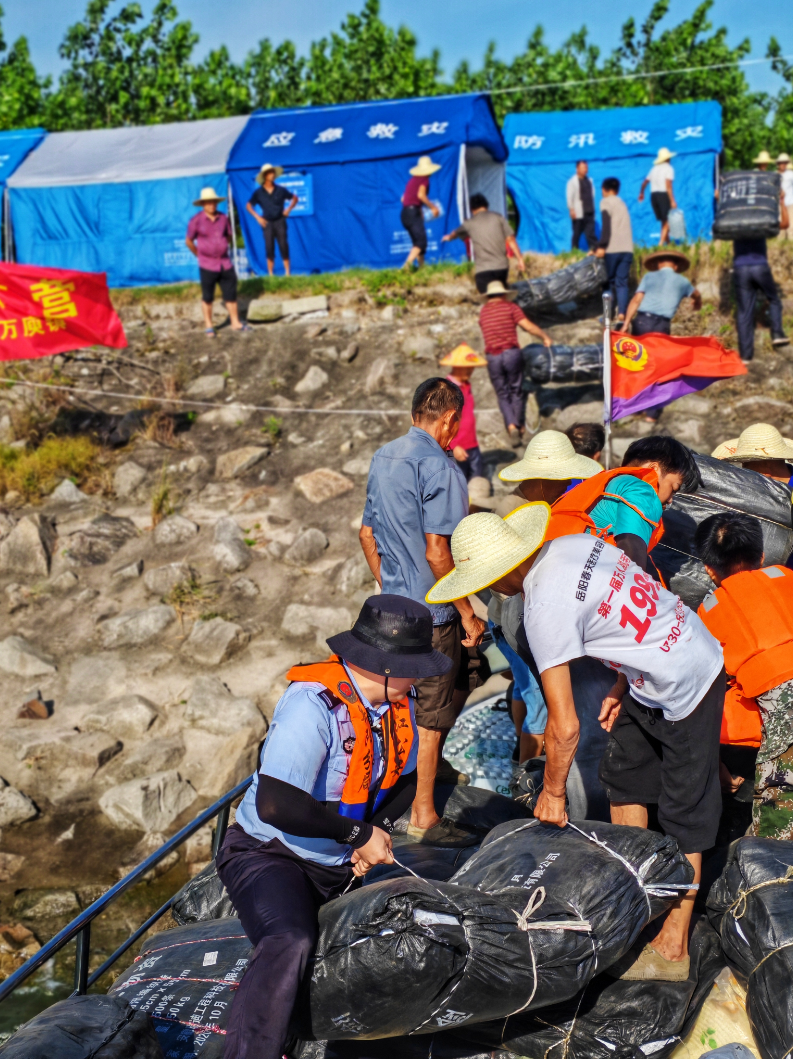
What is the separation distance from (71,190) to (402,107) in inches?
229

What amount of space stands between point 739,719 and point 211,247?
926 centimetres

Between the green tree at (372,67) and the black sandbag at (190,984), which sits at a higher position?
the green tree at (372,67)

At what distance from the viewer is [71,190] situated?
15.5 metres

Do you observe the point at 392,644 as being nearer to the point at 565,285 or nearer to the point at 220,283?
the point at 565,285

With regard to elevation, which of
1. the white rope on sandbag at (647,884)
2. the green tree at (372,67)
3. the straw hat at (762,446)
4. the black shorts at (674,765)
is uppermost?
the green tree at (372,67)

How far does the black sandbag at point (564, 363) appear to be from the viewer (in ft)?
28.4

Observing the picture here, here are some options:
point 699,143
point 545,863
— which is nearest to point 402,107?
point 699,143

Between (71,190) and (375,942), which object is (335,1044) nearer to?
(375,942)

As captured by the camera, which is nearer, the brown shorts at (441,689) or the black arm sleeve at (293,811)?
the black arm sleeve at (293,811)

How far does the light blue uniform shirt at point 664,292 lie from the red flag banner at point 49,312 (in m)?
5.75

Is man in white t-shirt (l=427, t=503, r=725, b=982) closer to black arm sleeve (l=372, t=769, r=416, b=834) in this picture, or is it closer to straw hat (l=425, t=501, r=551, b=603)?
straw hat (l=425, t=501, r=551, b=603)

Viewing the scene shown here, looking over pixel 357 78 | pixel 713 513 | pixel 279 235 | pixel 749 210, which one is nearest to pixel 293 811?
pixel 713 513

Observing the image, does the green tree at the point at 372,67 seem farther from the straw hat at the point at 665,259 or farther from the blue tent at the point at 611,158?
the straw hat at the point at 665,259

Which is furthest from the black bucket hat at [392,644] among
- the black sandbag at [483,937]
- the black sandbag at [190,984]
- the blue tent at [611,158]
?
the blue tent at [611,158]
